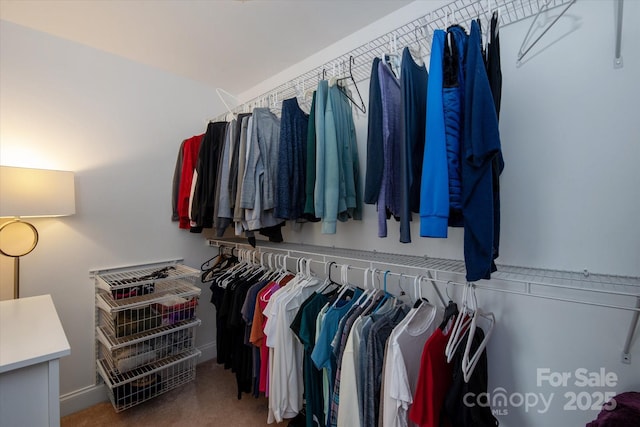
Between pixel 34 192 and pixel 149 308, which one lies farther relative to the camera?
pixel 149 308

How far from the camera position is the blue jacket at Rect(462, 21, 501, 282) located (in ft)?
2.67

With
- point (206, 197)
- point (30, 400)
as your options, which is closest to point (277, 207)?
point (206, 197)

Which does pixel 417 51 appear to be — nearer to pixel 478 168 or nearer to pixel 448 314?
pixel 478 168

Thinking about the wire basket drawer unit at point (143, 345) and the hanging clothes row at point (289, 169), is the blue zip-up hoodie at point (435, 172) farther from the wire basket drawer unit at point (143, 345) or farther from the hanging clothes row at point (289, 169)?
the wire basket drawer unit at point (143, 345)

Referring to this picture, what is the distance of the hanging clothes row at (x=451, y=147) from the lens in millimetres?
827

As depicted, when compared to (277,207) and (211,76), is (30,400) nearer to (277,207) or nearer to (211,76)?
(277,207)

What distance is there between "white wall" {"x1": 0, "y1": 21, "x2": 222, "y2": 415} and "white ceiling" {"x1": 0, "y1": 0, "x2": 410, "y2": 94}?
0.55 feet

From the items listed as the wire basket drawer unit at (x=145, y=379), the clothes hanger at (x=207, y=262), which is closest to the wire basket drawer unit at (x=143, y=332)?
the wire basket drawer unit at (x=145, y=379)

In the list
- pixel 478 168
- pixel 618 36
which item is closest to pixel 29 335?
pixel 478 168

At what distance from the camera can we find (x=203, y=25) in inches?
66.0

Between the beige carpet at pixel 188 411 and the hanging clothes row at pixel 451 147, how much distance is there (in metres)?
1.57

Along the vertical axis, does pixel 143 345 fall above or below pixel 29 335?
below

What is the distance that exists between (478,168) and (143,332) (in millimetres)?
2105

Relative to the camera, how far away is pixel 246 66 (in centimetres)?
216
